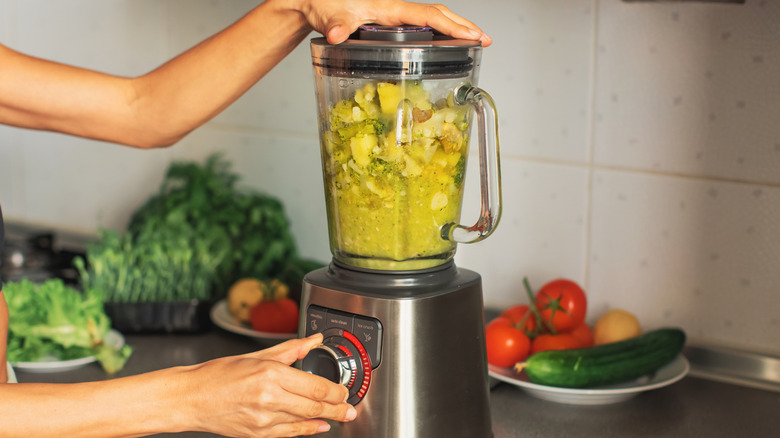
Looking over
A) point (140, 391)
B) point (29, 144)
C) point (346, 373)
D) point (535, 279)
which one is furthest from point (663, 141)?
point (29, 144)

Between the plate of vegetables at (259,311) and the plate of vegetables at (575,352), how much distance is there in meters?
0.33

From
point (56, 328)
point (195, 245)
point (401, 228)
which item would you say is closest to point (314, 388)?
point (401, 228)

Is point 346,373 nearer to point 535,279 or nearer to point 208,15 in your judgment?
point 535,279

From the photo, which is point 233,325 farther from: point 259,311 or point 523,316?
point 523,316

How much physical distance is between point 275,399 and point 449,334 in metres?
0.19

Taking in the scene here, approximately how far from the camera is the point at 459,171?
84 cm

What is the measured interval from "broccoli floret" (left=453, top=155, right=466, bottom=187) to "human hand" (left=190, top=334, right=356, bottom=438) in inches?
9.3

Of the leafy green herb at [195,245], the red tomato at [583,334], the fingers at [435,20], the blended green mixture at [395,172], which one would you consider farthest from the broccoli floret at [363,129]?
the leafy green herb at [195,245]

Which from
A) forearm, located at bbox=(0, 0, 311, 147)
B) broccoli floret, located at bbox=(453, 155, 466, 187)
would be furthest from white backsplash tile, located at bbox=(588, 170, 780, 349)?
forearm, located at bbox=(0, 0, 311, 147)

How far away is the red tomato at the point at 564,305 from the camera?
3.84ft

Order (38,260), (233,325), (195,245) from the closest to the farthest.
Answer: (233,325), (195,245), (38,260)

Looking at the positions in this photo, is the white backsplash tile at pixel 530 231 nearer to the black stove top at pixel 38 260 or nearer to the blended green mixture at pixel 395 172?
the blended green mixture at pixel 395 172

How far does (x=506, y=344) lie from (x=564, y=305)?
0.11 m

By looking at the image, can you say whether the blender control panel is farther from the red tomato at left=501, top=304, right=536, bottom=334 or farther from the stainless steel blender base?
the red tomato at left=501, top=304, right=536, bottom=334
